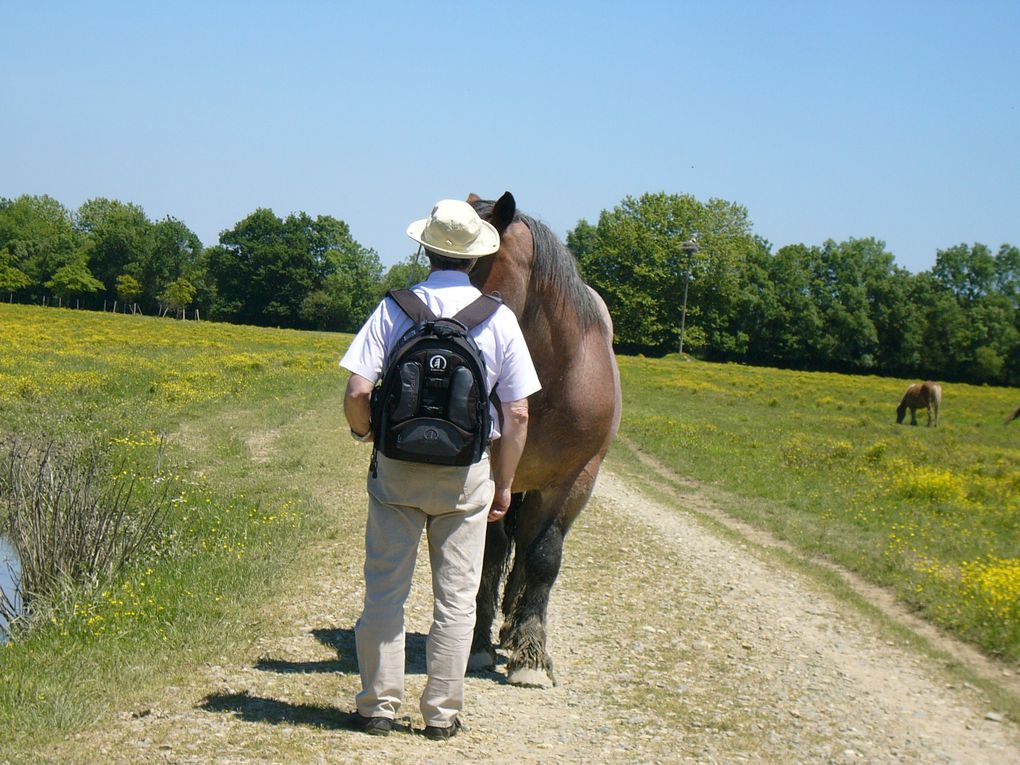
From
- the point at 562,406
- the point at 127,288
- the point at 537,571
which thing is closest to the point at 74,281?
the point at 127,288

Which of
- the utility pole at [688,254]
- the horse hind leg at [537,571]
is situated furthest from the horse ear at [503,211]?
the utility pole at [688,254]

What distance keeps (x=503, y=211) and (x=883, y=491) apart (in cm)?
1103

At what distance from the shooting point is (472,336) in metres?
4.00

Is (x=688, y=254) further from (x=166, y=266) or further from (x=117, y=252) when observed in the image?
(x=117, y=252)

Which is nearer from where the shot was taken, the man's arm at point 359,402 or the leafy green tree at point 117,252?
the man's arm at point 359,402

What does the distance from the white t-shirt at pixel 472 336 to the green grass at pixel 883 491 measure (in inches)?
180

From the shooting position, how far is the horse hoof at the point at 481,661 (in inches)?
215

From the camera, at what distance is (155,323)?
6462cm

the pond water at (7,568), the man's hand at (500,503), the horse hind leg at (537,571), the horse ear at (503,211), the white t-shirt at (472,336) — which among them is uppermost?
the horse ear at (503,211)

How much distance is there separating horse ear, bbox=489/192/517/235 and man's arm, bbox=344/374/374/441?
4.19 feet

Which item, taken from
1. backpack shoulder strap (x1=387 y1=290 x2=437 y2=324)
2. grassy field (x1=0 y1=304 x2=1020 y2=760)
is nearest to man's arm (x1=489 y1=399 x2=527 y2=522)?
backpack shoulder strap (x1=387 y1=290 x2=437 y2=324)

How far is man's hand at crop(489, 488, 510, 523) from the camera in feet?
14.1

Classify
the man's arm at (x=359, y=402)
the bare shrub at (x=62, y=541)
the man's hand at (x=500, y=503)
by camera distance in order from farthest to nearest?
the bare shrub at (x=62, y=541) → the man's hand at (x=500, y=503) → the man's arm at (x=359, y=402)

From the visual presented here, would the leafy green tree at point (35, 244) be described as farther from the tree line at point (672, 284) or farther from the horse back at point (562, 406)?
the horse back at point (562, 406)
